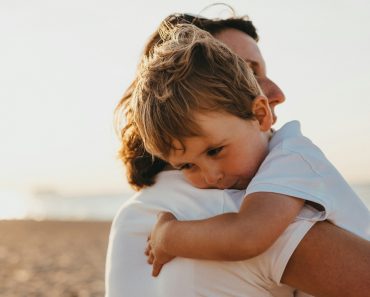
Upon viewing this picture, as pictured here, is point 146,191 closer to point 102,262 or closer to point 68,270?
point 68,270

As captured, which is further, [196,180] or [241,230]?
[196,180]

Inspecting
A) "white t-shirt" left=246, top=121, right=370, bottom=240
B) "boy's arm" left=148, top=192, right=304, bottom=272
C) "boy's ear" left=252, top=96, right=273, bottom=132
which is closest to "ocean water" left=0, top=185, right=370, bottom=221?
"boy's ear" left=252, top=96, right=273, bottom=132

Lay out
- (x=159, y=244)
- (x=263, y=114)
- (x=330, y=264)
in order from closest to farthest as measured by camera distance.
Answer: (x=330, y=264) < (x=159, y=244) < (x=263, y=114)

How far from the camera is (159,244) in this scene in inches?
92.9

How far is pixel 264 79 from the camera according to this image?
10.6 feet

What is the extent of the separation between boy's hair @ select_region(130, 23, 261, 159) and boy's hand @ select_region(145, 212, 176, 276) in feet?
0.96

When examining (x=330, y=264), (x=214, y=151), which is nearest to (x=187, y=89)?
(x=214, y=151)

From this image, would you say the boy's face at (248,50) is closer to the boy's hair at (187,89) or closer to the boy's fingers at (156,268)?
the boy's hair at (187,89)

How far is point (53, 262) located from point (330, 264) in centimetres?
1204

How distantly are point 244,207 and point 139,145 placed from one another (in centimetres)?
84

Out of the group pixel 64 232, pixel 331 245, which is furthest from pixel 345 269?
pixel 64 232

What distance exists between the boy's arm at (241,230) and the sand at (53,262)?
22.8ft

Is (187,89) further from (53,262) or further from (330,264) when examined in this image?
(53,262)

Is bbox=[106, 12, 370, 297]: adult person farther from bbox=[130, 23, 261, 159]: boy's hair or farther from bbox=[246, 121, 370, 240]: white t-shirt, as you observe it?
bbox=[130, 23, 261, 159]: boy's hair
